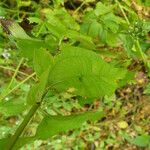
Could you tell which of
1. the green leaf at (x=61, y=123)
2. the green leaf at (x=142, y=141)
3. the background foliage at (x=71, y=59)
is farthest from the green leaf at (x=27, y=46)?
the green leaf at (x=142, y=141)

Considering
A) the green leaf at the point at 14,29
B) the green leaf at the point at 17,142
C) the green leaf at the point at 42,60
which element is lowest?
the green leaf at the point at 17,142

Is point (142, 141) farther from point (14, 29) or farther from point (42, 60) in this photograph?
point (42, 60)

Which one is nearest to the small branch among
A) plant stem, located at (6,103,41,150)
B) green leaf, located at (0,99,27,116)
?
plant stem, located at (6,103,41,150)

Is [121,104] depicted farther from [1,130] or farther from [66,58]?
[66,58]

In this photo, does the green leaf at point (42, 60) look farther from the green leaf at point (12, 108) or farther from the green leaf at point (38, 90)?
the green leaf at point (12, 108)

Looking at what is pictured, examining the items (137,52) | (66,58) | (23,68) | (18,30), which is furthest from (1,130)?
(66,58)

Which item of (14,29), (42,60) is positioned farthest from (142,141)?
(42,60)

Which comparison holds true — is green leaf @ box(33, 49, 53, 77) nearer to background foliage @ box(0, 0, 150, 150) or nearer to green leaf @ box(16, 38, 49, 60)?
background foliage @ box(0, 0, 150, 150)
